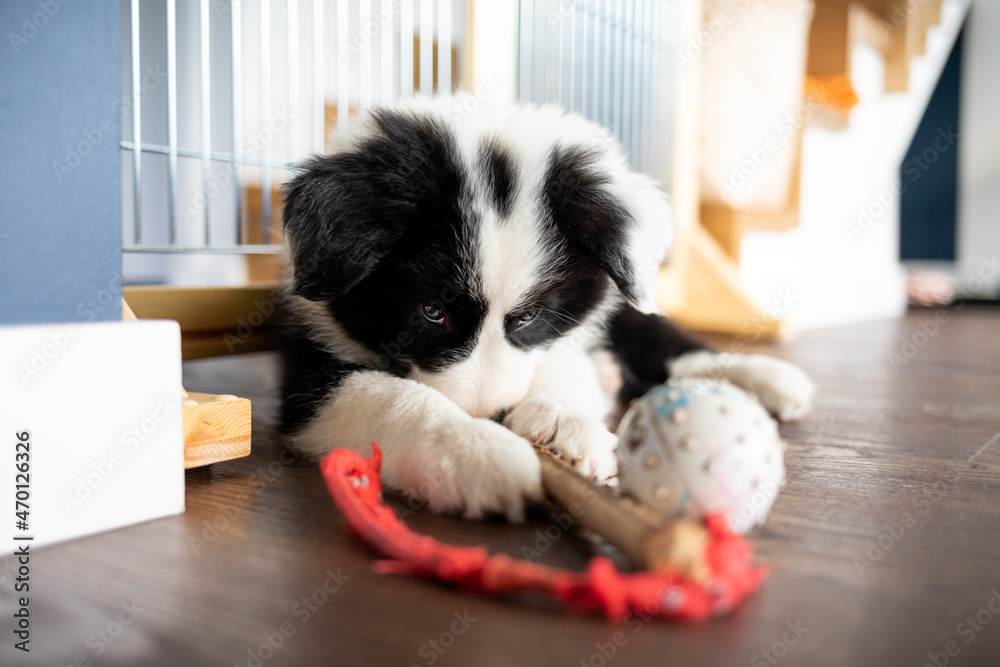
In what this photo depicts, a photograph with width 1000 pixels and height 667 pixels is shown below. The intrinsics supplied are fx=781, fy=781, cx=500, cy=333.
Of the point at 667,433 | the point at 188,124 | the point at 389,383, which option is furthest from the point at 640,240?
the point at 188,124

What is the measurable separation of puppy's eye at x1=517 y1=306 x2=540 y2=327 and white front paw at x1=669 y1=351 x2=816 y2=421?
0.80 metres

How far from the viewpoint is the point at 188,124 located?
3.99 metres

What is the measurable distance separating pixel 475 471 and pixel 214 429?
545mm

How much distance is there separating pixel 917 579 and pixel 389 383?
2.94 ft

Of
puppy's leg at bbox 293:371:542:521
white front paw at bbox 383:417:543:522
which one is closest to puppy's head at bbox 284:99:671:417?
puppy's leg at bbox 293:371:542:521

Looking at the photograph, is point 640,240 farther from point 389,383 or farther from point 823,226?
point 823,226

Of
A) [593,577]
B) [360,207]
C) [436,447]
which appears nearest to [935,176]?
[360,207]

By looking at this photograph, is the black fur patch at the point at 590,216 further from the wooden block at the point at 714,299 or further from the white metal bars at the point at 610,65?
the wooden block at the point at 714,299

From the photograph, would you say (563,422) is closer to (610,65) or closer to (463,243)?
(463,243)

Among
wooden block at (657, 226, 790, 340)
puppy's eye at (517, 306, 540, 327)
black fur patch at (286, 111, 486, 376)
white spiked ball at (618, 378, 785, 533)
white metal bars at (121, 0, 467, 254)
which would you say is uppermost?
white metal bars at (121, 0, 467, 254)

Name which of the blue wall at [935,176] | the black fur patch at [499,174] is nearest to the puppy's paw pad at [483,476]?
the black fur patch at [499,174]

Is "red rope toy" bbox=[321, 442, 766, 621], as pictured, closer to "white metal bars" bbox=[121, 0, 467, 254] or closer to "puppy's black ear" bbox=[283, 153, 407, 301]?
"puppy's black ear" bbox=[283, 153, 407, 301]

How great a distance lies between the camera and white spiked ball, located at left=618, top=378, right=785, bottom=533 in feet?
3.04

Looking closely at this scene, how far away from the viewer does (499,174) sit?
1.55 m
